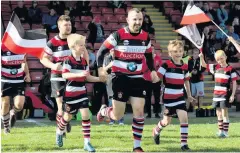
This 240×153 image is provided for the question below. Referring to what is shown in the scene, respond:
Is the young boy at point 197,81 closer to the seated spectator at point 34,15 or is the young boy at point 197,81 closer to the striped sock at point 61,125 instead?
the seated spectator at point 34,15

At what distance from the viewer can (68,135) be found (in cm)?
1167

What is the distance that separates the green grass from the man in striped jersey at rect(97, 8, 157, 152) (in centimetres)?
69

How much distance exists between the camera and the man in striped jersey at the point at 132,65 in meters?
8.96

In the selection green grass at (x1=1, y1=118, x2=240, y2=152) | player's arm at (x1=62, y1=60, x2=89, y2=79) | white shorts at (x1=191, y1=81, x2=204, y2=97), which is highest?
player's arm at (x1=62, y1=60, x2=89, y2=79)

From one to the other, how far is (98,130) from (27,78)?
2.19 metres

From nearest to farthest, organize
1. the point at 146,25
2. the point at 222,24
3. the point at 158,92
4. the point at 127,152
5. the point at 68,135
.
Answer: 1. the point at 127,152
2. the point at 68,135
3. the point at 158,92
4. the point at 146,25
5. the point at 222,24

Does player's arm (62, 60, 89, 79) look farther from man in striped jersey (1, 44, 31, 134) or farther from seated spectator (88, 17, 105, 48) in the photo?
seated spectator (88, 17, 105, 48)

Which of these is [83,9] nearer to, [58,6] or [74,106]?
[58,6]

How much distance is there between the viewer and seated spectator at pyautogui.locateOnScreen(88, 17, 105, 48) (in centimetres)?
2012

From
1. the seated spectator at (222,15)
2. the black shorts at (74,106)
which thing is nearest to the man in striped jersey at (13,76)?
the black shorts at (74,106)

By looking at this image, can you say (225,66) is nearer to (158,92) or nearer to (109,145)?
(109,145)

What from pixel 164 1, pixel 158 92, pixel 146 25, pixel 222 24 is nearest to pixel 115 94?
pixel 158 92

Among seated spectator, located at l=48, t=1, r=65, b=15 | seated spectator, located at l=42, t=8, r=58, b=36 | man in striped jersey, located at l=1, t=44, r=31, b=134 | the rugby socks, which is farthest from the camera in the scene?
seated spectator, located at l=48, t=1, r=65, b=15

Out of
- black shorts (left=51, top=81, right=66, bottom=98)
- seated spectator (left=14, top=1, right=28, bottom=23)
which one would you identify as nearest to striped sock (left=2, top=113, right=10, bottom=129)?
black shorts (left=51, top=81, right=66, bottom=98)
